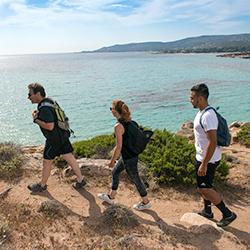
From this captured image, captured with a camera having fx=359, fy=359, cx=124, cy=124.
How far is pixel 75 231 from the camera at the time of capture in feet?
16.9

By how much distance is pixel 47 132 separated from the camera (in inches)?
240

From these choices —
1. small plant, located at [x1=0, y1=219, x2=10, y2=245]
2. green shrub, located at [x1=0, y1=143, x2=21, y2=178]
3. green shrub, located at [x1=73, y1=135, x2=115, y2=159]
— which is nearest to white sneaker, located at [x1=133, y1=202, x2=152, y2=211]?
small plant, located at [x1=0, y1=219, x2=10, y2=245]

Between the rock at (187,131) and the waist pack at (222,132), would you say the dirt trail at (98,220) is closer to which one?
the waist pack at (222,132)

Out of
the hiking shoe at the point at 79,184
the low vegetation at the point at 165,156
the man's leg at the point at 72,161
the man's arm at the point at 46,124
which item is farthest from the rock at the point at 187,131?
the man's arm at the point at 46,124

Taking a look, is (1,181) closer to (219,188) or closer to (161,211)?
(161,211)

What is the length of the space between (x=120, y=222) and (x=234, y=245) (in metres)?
1.64

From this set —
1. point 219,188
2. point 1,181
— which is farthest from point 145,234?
point 1,181

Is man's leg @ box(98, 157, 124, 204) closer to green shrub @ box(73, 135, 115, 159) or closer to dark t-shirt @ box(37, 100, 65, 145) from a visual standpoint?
dark t-shirt @ box(37, 100, 65, 145)

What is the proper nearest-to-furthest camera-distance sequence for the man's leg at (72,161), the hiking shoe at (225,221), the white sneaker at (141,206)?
the hiking shoe at (225,221) → the white sneaker at (141,206) → the man's leg at (72,161)

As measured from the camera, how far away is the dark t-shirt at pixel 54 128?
5.89 m

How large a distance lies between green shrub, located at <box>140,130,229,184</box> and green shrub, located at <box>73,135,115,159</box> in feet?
3.24

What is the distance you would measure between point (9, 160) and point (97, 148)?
2.08 m

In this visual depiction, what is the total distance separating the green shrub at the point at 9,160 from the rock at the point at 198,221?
3.69m

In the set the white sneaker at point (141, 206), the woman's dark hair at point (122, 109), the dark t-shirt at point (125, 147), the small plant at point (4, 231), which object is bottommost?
the white sneaker at point (141, 206)
